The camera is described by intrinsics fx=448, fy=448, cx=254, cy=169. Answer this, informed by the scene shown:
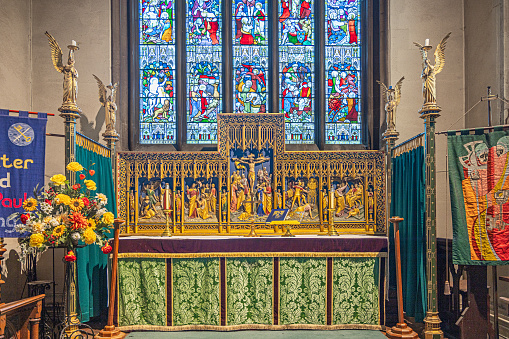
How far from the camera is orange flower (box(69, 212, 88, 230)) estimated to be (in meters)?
4.32

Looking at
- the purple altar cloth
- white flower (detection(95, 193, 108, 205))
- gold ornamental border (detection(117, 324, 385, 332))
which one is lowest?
gold ornamental border (detection(117, 324, 385, 332))

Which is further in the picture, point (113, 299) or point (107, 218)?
point (113, 299)

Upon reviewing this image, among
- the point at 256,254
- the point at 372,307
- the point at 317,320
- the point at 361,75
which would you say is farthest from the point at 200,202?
the point at 361,75

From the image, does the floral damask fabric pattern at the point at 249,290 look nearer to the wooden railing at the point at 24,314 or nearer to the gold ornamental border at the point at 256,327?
the gold ornamental border at the point at 256,327

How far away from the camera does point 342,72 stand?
7219 mm

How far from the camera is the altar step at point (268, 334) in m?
5.25

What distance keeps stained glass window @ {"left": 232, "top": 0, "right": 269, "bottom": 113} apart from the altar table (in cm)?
255

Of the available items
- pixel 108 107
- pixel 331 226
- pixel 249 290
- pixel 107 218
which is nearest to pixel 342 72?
pixel 331 226

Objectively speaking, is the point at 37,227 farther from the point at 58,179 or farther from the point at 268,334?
the point at 268,334

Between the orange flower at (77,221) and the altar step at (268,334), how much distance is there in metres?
1.72

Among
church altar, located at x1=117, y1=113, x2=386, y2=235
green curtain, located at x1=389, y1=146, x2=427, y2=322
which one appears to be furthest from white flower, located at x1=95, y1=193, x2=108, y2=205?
green curtain, located at x1=389, y1=146, x2=427, y2=322

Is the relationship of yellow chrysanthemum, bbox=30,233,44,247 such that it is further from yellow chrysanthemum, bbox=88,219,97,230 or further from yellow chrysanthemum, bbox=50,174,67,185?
yellow chrysanthemum, bbox=50,174,67,185

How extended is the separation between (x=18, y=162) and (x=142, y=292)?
6.90 feet

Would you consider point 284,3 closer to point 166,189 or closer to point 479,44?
point 479,44
